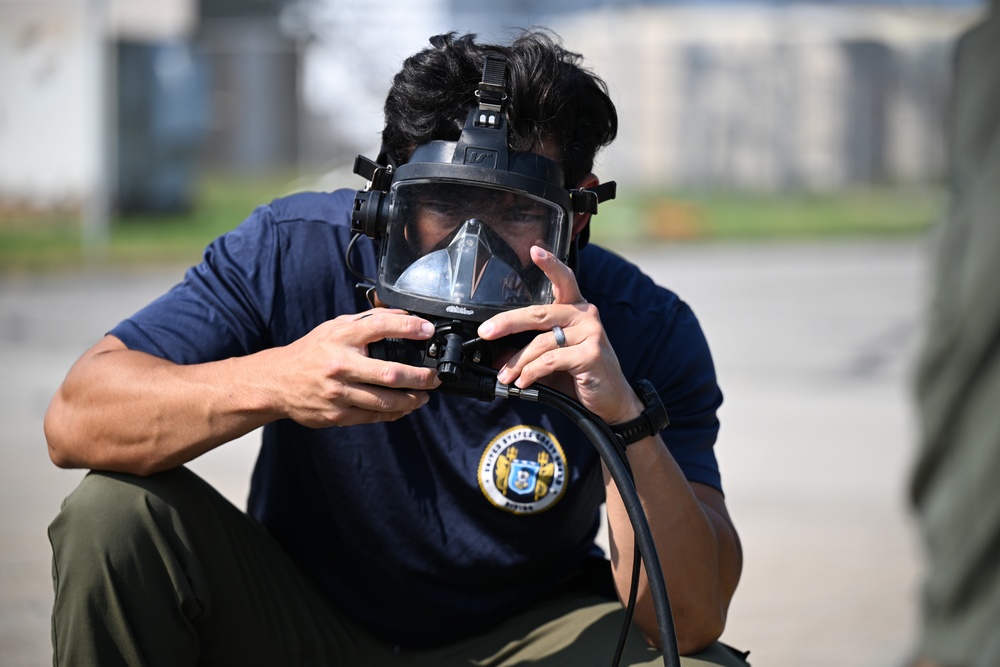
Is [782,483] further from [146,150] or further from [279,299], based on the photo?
[146,150]

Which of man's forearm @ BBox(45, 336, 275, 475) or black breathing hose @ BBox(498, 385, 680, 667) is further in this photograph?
man's forearm @ BBox(45, 336, 275, 475)

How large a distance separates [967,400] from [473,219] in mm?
1259

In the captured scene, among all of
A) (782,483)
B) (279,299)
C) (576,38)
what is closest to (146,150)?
(576,38)

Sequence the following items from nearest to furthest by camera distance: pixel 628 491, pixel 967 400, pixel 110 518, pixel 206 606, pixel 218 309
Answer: pixel 967 400
pixel 628 491
pixel 110 518
pixel 206 606
pixel 218 309

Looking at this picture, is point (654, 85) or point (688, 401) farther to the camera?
point (654, 85)

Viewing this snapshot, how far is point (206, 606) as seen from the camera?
2.38 meters

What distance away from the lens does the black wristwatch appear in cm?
225

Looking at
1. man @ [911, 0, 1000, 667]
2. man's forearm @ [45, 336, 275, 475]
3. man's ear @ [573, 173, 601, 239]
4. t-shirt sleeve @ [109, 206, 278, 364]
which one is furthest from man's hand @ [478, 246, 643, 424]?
man @ [911, 0, 1000, 667]

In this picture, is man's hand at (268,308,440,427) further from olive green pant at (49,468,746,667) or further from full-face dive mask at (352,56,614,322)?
olive green pant at (49,468,746,667)

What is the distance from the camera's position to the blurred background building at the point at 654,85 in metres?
20.3

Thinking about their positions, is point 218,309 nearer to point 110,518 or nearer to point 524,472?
point 110,518

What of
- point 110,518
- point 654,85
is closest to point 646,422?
point 110,518

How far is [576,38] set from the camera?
2202 cm

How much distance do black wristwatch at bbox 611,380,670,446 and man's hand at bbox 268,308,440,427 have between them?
1.23 feet
